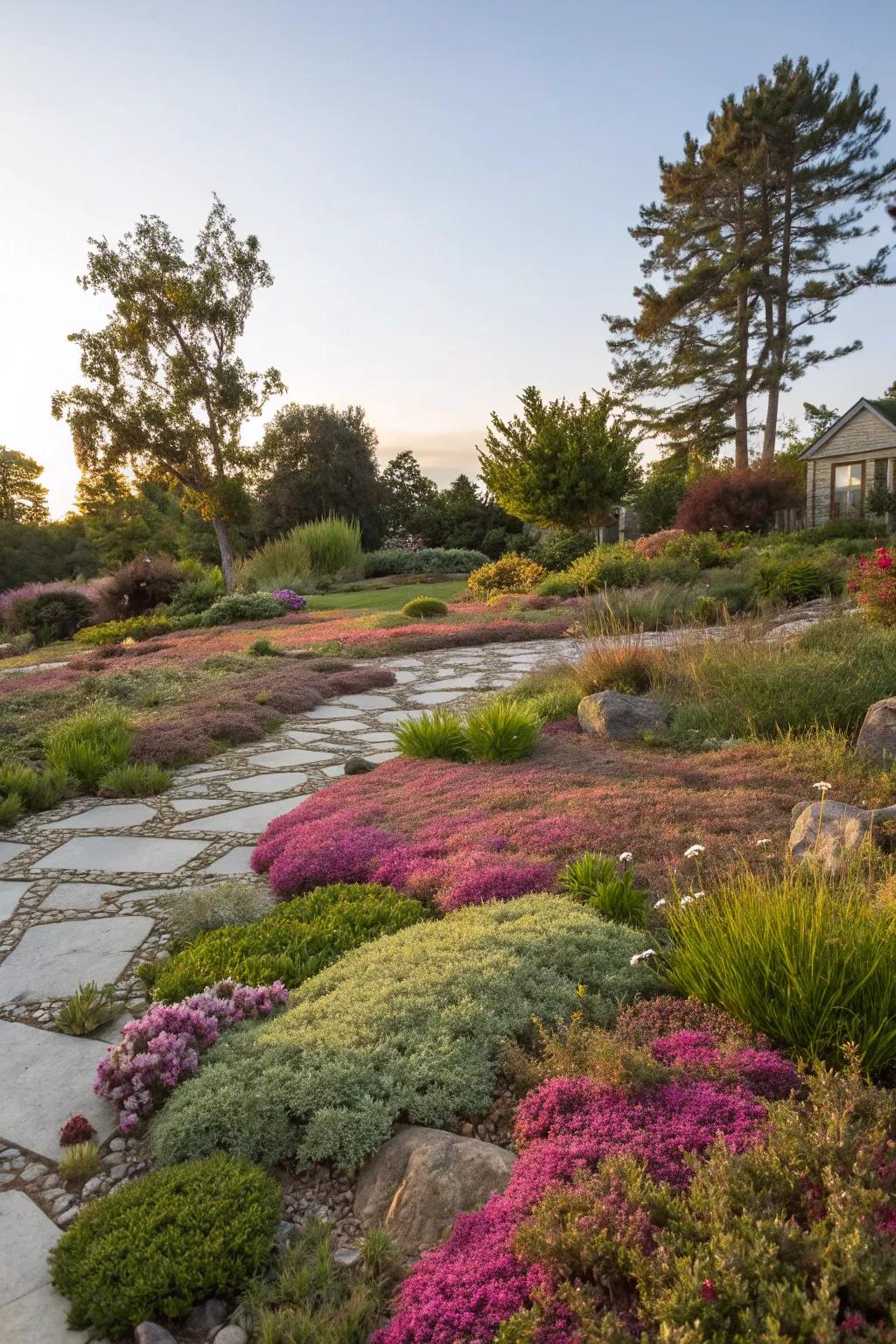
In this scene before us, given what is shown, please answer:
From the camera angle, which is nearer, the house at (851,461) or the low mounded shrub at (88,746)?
the low mounded shrub at (88,746)

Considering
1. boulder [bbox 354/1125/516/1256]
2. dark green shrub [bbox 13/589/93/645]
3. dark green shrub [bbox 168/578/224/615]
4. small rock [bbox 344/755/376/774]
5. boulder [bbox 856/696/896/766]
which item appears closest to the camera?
boulder [bbox 354/1125/516/1256]

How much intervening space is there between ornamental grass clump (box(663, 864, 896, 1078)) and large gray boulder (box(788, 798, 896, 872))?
463 mm

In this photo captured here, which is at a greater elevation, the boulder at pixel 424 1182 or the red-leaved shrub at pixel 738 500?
the red-leaved shrub at pixel 738 500

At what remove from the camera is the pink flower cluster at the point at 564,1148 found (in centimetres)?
143

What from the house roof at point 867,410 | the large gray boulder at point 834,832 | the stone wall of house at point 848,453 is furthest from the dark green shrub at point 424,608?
the house roof at point 867,410

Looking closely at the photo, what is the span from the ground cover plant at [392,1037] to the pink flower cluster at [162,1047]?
0.22 feet

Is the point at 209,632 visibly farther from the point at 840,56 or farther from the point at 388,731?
the point at 840,56

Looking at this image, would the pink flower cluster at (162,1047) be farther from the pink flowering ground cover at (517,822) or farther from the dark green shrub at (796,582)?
the dark green shrub at (796,582)

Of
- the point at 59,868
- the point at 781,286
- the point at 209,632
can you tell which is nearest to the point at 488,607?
the point at 209,632

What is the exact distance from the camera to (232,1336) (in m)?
1.54

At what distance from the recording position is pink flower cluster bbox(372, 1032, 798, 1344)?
1.43 metres

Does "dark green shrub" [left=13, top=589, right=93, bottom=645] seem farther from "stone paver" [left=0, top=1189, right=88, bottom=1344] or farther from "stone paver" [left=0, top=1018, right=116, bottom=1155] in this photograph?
"stone paver" [left=0, top=1189, right=88, bottom=1344]

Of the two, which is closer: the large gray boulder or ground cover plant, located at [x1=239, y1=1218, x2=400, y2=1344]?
ground cover plant, located at [x1=239, y1=1218, x2=400, y2=1344]

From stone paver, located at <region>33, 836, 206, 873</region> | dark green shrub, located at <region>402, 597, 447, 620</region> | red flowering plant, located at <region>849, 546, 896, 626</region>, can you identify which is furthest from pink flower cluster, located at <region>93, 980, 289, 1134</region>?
dark green shrub, located at <region>402, 597, 447, 620</region>
